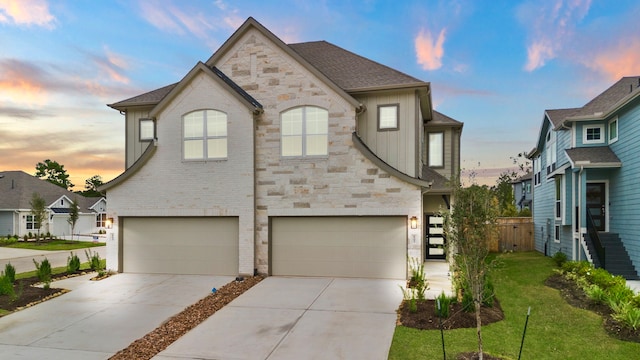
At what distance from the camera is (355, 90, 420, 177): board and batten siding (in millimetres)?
13477

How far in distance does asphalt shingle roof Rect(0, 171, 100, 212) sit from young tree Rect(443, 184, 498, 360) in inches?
1697

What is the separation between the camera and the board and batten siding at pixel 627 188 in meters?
13.2

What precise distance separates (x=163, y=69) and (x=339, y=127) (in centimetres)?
993

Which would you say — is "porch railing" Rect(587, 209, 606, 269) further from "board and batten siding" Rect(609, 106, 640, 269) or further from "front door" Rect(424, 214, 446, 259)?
"front door" Rect(424, 214, 446, 259)

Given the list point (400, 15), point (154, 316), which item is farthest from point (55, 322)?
point (400, 15)

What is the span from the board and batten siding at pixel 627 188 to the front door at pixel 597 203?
584mm

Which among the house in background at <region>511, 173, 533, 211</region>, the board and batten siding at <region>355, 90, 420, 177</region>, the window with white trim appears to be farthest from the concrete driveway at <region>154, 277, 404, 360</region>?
the house in background at <region>511, 173, 533, 211</region>

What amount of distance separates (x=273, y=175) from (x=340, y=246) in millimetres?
3207

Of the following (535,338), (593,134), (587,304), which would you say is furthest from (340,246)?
(593,134)

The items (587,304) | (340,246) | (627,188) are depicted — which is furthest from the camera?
(627,188)

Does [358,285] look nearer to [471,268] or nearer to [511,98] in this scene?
[471,268]

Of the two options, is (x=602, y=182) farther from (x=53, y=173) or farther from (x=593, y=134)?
(x=53, y=173)

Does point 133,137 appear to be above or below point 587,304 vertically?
above

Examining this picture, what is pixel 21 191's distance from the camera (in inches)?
1564
